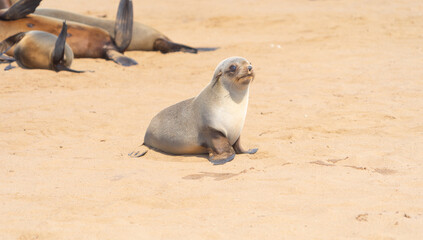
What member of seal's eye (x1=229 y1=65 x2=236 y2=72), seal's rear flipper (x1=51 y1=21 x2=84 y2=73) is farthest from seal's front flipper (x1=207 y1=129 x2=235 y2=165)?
seal's rear flipper (x1=51 y1=21 x2=84 y2=73)

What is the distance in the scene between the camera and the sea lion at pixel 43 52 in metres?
8.39

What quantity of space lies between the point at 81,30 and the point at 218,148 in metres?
6.07

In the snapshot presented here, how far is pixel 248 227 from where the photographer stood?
285cm

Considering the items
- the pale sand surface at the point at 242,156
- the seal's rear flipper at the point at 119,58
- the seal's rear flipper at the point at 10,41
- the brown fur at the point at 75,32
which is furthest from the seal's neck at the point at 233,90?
the brown fur at the point at 75,32

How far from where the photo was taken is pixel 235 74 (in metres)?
4.57

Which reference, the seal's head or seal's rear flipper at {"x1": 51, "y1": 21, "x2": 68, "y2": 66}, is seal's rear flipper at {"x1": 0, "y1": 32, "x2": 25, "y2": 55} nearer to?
seal's rear flipper at {"x1": 51, "y1": 21, "x2": 68, "y2": 66}

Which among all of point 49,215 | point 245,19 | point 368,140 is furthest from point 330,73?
point 245,19

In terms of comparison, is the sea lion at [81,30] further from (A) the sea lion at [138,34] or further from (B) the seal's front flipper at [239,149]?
(B) the seal's front flipper at [239,149]

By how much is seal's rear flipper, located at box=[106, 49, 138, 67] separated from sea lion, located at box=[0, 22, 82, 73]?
0.92m

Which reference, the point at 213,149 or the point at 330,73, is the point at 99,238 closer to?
the point at 213,149

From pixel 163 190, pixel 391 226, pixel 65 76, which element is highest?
pixel 391 226

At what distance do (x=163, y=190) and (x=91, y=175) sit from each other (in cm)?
71

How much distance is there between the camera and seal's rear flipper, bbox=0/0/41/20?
9.23m

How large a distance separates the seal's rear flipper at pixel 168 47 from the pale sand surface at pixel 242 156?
222 mm
